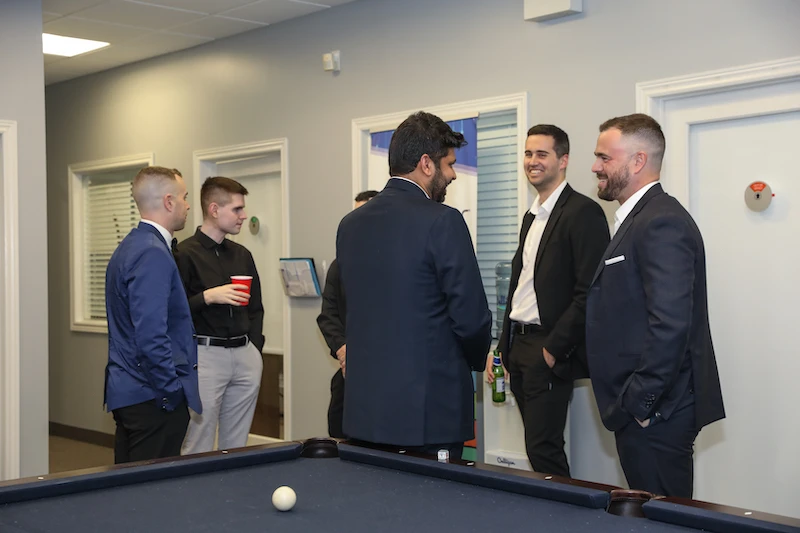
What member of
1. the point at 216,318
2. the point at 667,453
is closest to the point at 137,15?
the point at 216,318

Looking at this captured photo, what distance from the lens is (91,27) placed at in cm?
599

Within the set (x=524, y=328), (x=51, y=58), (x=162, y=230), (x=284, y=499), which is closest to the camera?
(x=284, y=499)

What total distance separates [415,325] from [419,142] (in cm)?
61

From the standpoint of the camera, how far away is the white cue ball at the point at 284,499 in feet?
6.31

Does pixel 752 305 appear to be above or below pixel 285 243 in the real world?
below

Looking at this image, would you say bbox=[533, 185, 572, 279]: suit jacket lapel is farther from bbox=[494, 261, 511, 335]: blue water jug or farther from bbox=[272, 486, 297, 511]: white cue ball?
bbox=[272, 486, 297, 511]: white cue ball

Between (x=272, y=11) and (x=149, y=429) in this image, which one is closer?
(x=149, y=429)

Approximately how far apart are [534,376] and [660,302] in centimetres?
119

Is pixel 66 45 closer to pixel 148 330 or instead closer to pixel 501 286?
pixel 501 286

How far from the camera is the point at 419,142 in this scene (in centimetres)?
291

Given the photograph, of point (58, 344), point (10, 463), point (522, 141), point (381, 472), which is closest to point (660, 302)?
point (381, 472)

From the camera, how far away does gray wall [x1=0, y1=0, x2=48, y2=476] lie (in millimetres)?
5004

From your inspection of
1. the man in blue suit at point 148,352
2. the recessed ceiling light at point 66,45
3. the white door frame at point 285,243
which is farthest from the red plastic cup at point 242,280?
the recessed ceiling light at point 66,45

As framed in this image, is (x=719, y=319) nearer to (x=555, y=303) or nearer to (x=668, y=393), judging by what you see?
(x=555, y=303)
